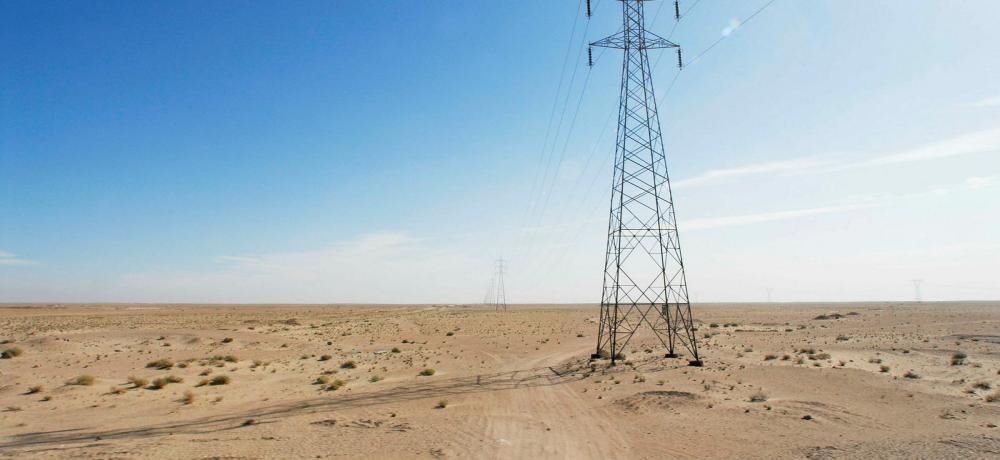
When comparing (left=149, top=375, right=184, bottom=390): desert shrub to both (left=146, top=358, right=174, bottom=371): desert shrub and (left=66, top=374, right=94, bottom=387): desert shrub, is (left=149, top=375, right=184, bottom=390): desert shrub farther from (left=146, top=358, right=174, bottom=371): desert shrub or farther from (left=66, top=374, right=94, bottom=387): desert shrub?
(left=146, top=358, right=174, bottom=371): desert shrub

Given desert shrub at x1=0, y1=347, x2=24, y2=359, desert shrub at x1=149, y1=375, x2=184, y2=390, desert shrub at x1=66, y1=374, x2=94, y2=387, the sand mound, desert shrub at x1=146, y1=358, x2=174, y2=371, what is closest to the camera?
the sand mound

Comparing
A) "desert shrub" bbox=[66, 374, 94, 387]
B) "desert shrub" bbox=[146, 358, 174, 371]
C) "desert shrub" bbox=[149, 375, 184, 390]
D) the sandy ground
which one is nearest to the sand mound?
the sandy ground

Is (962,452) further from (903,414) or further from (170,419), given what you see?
(170,419)

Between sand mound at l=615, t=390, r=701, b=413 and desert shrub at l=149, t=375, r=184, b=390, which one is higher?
sand mound at l=615, t=390, r=701, b=413

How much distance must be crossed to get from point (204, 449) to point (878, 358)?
37678mm

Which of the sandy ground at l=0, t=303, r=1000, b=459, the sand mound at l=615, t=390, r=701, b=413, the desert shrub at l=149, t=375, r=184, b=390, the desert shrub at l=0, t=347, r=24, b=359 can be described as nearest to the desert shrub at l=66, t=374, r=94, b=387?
the sandy ground at l=0, t=303, r=1000, b=459

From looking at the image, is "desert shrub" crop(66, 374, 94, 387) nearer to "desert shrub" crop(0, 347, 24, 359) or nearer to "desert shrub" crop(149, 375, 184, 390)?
"desert shrub" crop(149, 375, 184, 390)

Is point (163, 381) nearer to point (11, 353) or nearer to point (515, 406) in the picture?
point (515, 406)

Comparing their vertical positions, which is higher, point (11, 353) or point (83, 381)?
point (11, 353)

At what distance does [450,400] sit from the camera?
23.7 m

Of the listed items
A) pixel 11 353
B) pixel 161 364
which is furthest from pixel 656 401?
pixel 11 353

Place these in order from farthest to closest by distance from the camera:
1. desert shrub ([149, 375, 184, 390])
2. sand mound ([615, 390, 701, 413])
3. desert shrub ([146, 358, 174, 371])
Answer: desert shrub ([146, 358, 174, 371])
desert shrub ([149, 375, 184, 390])
sand mound ([615, 390, 701, 413])

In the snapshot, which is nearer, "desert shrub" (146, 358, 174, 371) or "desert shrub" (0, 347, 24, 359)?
"desert shrub" (146, 358, 174, 371)

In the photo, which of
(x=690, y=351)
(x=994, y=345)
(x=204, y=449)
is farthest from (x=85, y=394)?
(x=994, y=345)
